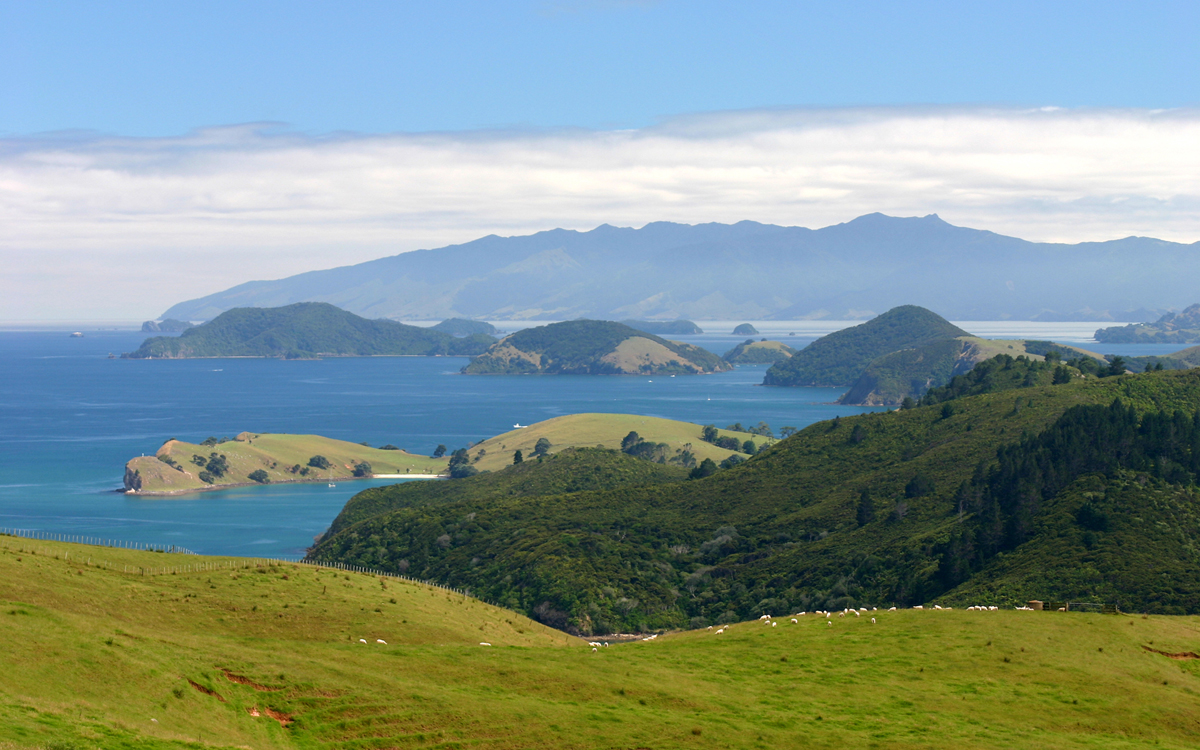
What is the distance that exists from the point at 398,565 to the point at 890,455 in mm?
72224

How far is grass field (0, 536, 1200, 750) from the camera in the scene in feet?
125

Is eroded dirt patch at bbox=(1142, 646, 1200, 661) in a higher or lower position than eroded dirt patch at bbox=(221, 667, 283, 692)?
lower

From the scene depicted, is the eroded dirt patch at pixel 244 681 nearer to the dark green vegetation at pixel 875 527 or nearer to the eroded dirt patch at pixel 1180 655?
the eroded dirt patch at pixel 1180 655

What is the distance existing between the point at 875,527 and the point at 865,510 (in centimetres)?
461

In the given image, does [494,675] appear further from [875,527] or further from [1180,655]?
[875,527]

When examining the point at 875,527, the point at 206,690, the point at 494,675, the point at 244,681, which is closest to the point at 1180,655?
the point at 494,675

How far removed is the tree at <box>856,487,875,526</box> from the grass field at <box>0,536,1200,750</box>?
6512cm

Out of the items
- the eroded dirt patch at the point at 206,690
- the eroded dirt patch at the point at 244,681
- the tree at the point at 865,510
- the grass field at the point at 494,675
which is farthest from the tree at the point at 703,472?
the eroded dirt patch at the point at 206,690

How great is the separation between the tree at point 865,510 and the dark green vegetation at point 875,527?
0.90ft

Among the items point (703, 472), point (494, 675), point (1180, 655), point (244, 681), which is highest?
point (244, 681)

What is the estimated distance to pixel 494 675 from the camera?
47125mm

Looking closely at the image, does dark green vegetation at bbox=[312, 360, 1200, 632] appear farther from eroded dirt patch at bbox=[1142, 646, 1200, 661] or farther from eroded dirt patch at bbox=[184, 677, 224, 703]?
eroded dirt patch at bbox=[184, 677, 224, 703]

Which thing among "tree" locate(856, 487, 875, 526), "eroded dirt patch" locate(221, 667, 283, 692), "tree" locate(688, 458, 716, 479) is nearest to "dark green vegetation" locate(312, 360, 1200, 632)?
"tree" locate(856, 487, 875, 526)

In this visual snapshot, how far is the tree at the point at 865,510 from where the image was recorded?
129 m
